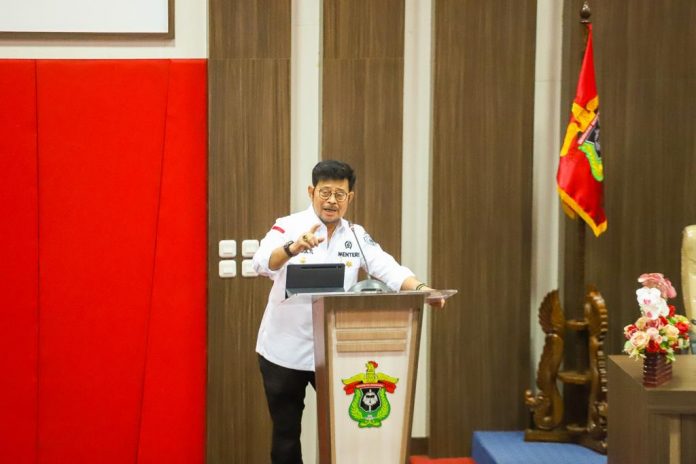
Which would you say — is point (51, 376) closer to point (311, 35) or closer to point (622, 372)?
point (311, 35)

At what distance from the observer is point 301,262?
10.3ft

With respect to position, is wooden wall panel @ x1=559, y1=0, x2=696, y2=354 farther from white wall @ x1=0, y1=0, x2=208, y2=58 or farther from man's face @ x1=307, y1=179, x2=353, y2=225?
white wall @ x1=0, y1=0, x2=208, y2=58

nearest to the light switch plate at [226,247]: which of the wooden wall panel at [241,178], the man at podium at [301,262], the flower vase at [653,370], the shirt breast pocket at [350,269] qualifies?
the wooden wall panel at [241,178]

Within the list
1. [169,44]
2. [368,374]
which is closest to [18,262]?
[169,44]

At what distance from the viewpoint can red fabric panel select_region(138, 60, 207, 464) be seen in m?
3.98

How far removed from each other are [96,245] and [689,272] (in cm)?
250

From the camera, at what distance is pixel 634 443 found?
9.43 ft

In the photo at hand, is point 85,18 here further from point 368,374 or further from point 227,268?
point 368,374

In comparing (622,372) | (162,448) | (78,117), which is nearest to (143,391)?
(162,448)

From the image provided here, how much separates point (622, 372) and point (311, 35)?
197 cm

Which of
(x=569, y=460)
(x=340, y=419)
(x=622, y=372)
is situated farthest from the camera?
(x=569, y=460)

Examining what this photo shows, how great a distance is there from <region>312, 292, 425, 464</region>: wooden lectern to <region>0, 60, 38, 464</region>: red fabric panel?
5.59ft

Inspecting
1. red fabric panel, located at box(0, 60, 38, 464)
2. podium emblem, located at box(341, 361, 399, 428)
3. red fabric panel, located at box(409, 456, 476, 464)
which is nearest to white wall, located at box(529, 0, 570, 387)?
red fabric panel, located at box(409, 456, 476, 464)

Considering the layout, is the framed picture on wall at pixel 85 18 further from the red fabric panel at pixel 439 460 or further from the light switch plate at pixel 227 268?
the red fabric panel at pixel 439 460
